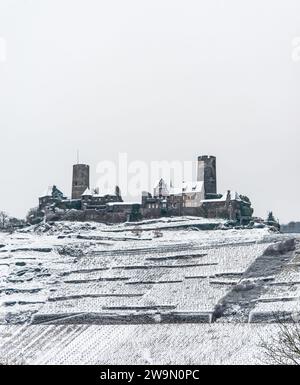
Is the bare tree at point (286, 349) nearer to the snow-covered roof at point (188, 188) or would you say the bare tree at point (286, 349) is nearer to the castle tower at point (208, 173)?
the snow-covered roof at point (188, 188)

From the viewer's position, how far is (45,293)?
219 feet

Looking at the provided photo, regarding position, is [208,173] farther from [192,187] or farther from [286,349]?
[286,349]

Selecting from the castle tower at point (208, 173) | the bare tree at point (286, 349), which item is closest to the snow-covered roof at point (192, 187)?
the castle tower at point (208, 173)

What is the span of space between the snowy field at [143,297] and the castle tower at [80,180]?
89.0 feet

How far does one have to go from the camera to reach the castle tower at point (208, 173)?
11338 cm

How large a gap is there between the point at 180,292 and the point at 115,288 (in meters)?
6.77

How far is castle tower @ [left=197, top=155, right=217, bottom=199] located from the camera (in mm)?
113375

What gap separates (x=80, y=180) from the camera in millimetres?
118312

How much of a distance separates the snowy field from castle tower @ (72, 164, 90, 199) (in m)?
27.1

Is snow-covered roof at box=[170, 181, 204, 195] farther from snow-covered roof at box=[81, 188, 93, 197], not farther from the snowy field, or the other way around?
the snowy field

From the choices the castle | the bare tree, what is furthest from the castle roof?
the bare tree

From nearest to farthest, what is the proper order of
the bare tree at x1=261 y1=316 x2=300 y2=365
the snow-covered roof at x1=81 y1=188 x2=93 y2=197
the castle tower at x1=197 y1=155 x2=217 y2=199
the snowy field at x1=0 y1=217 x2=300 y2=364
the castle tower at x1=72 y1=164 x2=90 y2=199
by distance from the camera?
the bare tree at x1=261 y1=316 x2=300 y2=365 < the snowy field at x1=0 y1=217 x2=300 y2=364 < the snow-covered roof at x1=81 y1=188 x2=93 y2=197 < the castle tower at x1=197 y1=155 x2=217 y2=199 < the castle tower at x1=72 y1=164 x2=90 y2=199

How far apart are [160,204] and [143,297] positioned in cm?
4614
